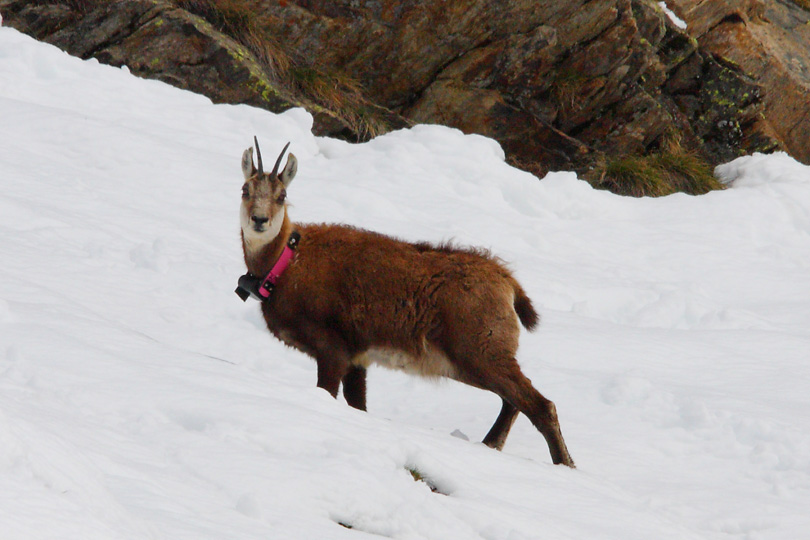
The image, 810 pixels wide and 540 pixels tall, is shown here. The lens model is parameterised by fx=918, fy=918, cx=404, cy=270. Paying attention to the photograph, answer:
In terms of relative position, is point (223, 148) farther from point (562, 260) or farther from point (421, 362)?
point (421, 362)

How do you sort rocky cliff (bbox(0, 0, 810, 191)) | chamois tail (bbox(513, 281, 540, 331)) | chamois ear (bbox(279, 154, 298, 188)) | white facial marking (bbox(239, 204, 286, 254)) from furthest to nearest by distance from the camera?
1. rocky cliff (bbox(0, 0, 810, 191))
2. chamois ear (bbox(279, 154, 298, 188))
3. chamois tail (bbox(513, 281, 540, 331))
4. white facial marking (bbox(239, 204, 286, 254))

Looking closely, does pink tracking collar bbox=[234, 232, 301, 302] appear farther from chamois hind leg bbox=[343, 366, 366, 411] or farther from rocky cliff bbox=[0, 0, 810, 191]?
rocky cliff bbox=[0, 0, 810, 191]

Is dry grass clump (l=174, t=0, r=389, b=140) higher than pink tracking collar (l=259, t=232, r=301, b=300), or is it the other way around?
pink tracking collar (l=259, t=232, r=301, b=300)

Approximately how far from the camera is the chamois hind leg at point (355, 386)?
6.63 m

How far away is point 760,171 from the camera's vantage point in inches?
599

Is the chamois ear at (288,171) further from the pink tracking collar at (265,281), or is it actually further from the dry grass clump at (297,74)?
the dry grass clump at (297,74)

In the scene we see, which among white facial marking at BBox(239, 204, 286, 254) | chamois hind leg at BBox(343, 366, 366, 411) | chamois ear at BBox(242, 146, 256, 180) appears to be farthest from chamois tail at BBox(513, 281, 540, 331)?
chamois ear at BBox(242, 146, 256, 180)

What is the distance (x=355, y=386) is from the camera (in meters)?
6.63

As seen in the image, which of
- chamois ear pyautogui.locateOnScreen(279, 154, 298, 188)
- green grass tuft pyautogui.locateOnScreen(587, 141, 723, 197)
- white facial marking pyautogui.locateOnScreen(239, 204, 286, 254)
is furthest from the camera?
green grass tuft pyautogui.locateOnScreen(587, 141, 723, 197)

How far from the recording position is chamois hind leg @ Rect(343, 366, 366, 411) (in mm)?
6629

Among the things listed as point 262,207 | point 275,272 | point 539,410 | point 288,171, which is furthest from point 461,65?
point 539,410

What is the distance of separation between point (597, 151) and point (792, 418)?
28.0ft

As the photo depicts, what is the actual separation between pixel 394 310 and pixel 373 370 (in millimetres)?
1806

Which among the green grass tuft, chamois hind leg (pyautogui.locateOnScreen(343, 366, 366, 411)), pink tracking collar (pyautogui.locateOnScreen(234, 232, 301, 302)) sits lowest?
the green grass tuft
